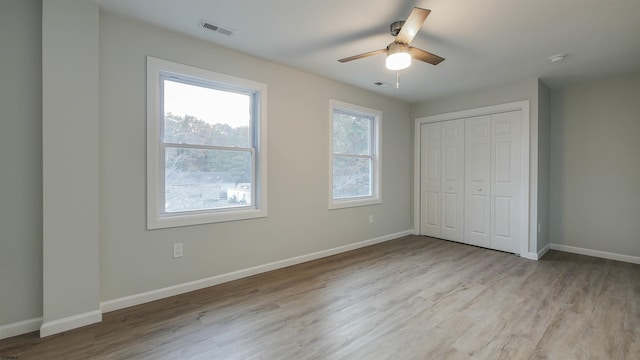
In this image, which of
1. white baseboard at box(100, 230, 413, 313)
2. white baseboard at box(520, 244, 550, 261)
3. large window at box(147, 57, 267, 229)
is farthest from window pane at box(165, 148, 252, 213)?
white baseboard at box(520, 244, 550, 261)

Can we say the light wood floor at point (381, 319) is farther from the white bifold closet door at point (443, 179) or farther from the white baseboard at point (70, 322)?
the white bifold closet door at point (443, 179)

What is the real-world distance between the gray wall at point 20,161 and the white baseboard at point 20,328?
29mm

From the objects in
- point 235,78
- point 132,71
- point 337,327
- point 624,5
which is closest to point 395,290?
point 337,327

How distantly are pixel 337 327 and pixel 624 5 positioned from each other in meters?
3.29

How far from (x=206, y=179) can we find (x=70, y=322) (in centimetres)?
152

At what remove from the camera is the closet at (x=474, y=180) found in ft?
13.8

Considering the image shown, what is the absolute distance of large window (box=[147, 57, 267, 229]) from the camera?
104 inches

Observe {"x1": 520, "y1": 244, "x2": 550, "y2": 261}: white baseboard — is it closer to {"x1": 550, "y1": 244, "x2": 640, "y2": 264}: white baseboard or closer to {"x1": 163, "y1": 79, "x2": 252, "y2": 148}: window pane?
{"x1": 550, "y1": 244, "x2": 640, "y2": 264}: white baseboard

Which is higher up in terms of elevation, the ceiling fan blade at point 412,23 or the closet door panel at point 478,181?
the ceiling fan blade at point 412,23

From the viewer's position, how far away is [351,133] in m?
4.50

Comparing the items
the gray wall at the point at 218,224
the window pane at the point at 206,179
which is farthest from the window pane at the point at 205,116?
the gray wall at the point at 218,224

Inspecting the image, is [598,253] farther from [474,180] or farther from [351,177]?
[351,177]

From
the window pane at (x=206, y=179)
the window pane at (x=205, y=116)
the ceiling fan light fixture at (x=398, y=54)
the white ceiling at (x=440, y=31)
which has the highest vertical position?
the white ceiling at (x=440, y=31)

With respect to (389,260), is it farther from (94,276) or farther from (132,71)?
(132,71)
